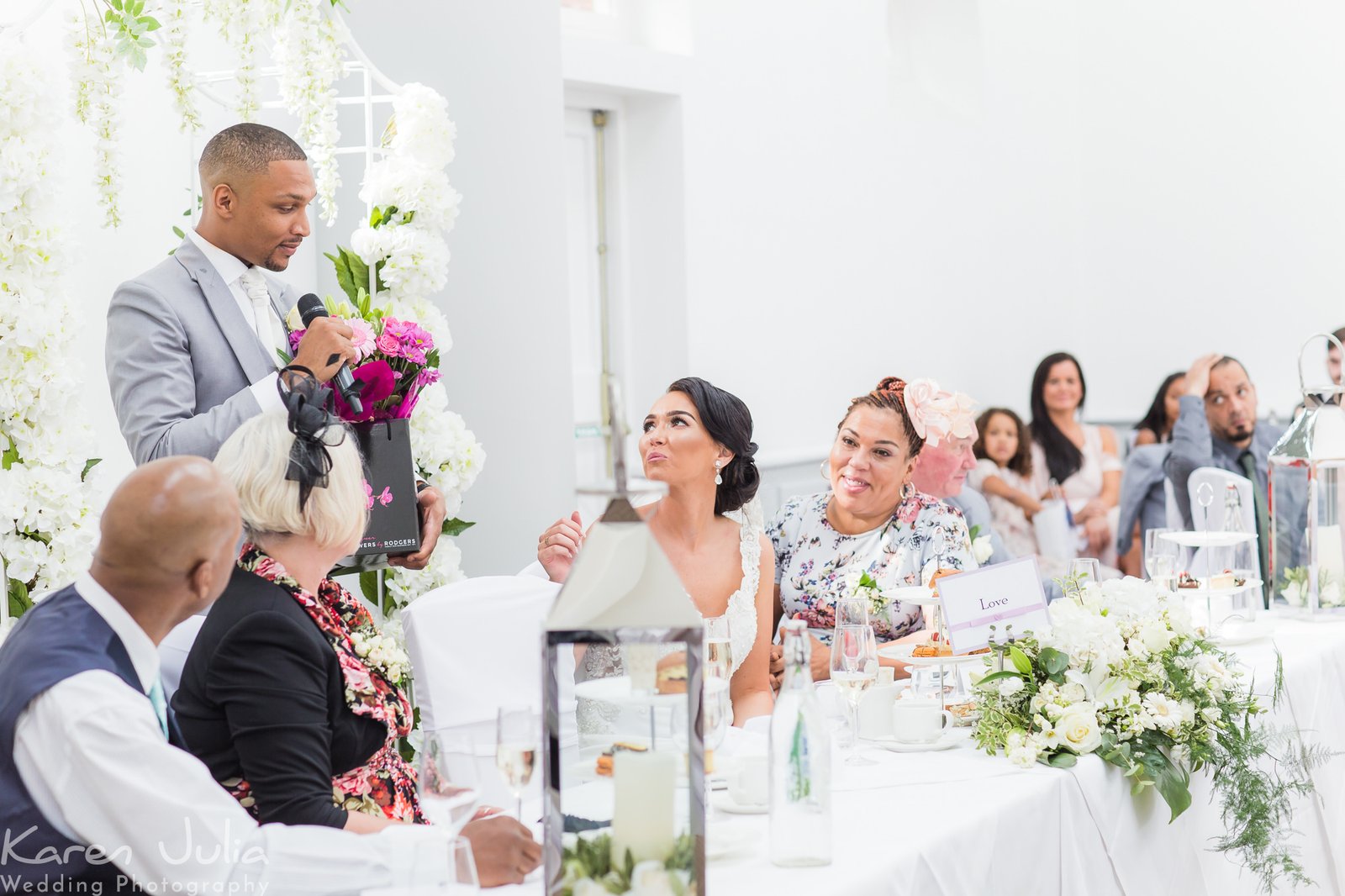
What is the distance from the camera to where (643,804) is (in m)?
1.36

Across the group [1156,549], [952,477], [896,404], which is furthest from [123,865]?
[952,477]

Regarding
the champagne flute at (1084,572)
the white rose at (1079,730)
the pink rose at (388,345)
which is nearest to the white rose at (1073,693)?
the white rose at (1079,730)

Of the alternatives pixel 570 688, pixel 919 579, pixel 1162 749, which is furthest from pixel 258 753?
pixel 919 579

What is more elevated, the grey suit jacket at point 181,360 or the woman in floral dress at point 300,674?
the grey suit jacket at point 181,360

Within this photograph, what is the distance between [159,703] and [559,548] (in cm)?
116

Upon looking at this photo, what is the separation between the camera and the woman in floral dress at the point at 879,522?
3.23 m

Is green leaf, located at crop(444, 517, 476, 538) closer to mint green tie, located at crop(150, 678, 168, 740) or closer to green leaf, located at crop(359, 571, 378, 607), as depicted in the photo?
green leaf, located at crop(359, 571, 378, 607)

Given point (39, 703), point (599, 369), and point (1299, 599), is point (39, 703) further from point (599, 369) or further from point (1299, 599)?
point (599, 369)

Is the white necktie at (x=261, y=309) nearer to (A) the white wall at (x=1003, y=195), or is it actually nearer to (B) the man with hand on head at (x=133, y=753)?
(B) the man with hand on head at (x=133, y=753)

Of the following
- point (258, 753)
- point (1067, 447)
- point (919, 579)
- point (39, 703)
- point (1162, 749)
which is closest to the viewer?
point (39, 703)

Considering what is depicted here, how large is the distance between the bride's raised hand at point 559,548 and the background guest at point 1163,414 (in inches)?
167

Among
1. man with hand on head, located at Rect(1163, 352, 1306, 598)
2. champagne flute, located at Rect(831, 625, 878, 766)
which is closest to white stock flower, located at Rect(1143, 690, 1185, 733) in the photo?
champagne flute, located at Rect(831, 625, 878, 766)

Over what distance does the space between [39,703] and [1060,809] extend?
1.42 metres

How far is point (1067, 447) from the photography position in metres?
6.36
